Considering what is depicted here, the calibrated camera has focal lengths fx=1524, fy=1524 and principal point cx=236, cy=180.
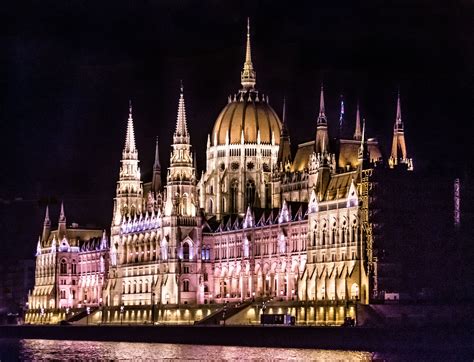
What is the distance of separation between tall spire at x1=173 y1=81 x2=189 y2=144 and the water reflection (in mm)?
36494

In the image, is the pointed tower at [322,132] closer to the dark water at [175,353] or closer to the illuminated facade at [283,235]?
the illuminated facade at [283,235]

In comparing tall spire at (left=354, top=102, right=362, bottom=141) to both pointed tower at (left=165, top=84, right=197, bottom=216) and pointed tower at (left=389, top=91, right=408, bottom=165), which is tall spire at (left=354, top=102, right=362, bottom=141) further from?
pointed tower at (left=165, top=84, right=197, bottom=216)

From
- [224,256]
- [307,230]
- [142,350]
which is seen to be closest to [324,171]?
[307,230]

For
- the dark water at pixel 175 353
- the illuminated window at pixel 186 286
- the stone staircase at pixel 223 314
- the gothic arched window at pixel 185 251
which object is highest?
the gothic arched window at pixel 185 251

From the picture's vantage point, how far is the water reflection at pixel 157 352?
127 meters

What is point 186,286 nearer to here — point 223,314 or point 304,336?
point 223,314

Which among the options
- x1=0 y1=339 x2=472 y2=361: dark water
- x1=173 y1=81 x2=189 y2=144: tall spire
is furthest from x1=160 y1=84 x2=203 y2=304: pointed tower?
x1=0 y1=339 x2=472 y2=361: dark water

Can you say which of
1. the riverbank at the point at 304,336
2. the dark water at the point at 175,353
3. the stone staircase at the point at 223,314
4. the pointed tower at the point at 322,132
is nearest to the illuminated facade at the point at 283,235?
the pointed tower at the point at 322,132

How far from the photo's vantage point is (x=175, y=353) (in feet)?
445

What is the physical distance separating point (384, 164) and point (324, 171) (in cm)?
1030

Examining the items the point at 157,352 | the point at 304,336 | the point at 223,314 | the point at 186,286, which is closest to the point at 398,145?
the point at 223,314

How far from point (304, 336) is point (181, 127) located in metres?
59.0

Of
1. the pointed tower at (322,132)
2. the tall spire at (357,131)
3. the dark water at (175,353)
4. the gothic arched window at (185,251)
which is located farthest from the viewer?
the gothic arched window at (185,251)

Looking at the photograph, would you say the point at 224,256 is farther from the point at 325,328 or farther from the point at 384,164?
the point at 325,328
